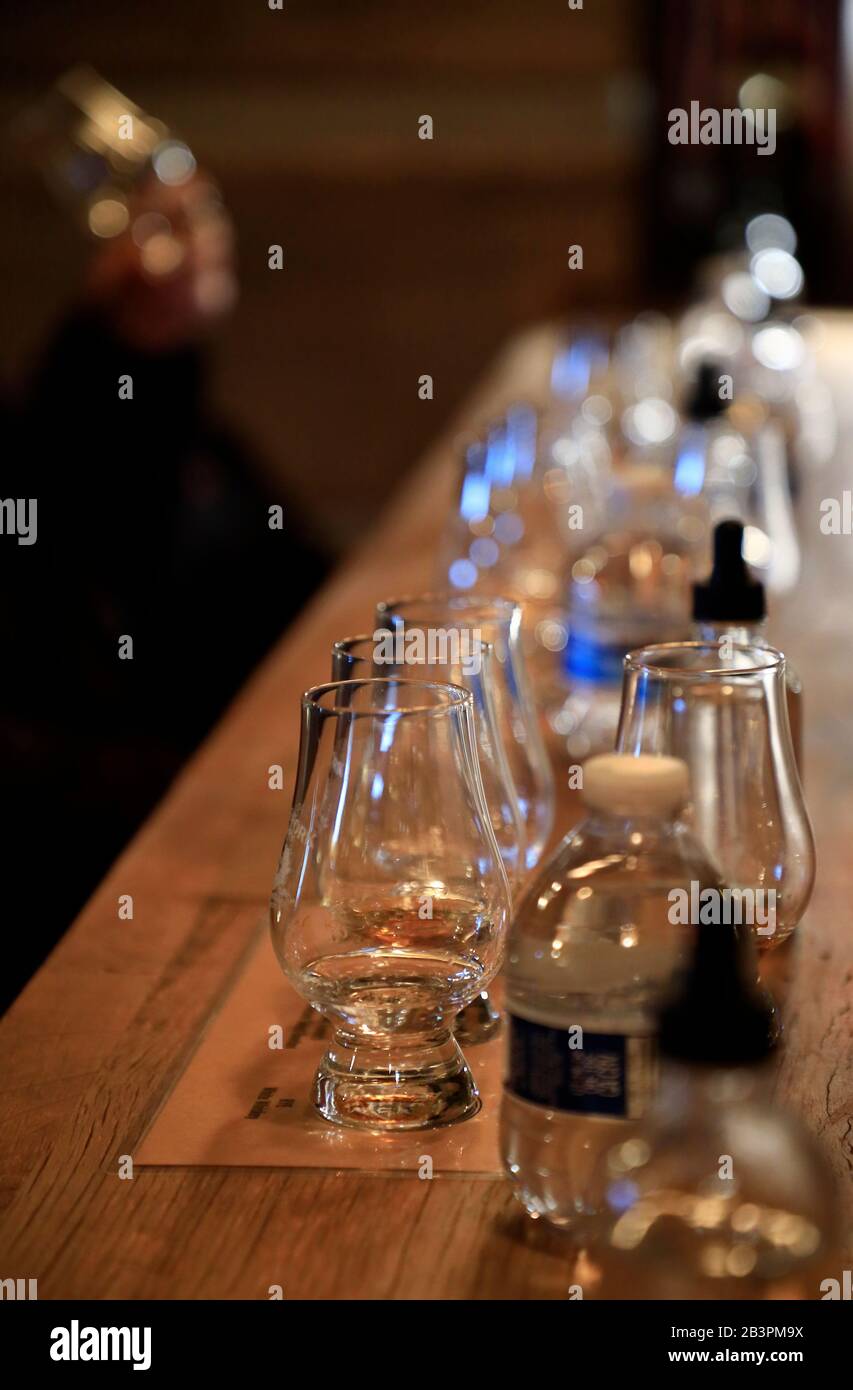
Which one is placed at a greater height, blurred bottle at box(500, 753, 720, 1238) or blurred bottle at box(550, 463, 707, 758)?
blurred bottle at box(550, 463, 707, 758)

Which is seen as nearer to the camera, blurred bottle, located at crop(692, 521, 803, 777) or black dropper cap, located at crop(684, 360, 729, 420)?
blurred bottle, located at crop(692, 521, 803, 777)

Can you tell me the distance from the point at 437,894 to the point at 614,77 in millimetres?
5883

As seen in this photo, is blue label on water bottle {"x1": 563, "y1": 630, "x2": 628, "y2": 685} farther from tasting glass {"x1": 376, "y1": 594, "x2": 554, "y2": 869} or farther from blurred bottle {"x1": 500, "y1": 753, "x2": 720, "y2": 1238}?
blurred bottle {"x1": 500, "y1": 753, "x2": 720, "y2": 1238}

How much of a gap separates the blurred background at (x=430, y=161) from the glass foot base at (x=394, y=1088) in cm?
541

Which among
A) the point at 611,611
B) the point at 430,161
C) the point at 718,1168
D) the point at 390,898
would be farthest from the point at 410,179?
the point at 718,1168

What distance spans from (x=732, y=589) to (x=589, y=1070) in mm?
444

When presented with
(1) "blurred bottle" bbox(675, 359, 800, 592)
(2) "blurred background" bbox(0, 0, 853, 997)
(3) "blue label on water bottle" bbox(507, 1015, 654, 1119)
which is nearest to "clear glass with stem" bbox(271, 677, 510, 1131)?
(3) "blue label on water bottle" bbox(507, 1015, 654, 1119)

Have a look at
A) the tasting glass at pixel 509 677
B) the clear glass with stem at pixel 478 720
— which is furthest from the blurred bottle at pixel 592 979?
the tasting glass at pixel 509 677

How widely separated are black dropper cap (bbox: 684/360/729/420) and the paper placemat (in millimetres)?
1201

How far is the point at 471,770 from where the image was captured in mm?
→ 787

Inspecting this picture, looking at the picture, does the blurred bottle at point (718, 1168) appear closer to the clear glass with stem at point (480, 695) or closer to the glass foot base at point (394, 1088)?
the glass foot base at point (394, 1088)

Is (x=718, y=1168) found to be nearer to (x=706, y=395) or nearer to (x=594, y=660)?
(x=594, y=660)

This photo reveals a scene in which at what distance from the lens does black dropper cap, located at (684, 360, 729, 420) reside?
1950 mm
